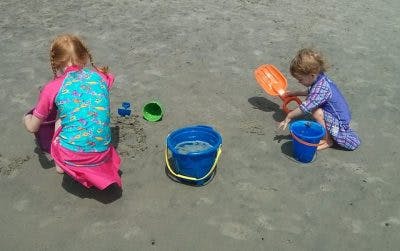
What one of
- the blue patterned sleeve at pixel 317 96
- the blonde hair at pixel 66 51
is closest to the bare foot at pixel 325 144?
the blue patterned sleeve at pixel 317 96

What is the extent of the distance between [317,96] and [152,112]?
1.43 meters

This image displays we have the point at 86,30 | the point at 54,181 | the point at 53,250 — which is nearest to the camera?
the point at 53,250

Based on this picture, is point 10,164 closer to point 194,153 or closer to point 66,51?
point 66,51

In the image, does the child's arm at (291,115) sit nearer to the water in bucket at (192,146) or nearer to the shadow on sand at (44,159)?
the water in bucket at (192,146)

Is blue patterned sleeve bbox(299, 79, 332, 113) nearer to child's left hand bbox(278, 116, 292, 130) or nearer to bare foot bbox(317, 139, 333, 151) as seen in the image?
child's left hand bbox(278, 116, 292, 130)

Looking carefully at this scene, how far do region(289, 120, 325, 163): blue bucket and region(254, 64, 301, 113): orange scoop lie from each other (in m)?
0.62

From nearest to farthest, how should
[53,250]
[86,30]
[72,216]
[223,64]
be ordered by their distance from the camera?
[53,250] < [72,216] < [223,64] < [86,30]

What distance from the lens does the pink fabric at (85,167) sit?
3.01m

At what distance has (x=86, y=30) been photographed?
5875mm

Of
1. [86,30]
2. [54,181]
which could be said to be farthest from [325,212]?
[86,30]

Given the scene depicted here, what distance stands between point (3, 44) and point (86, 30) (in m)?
1.01

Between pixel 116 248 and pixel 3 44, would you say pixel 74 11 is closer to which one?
pixel 3 44

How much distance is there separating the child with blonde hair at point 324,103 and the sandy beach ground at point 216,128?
147 mm

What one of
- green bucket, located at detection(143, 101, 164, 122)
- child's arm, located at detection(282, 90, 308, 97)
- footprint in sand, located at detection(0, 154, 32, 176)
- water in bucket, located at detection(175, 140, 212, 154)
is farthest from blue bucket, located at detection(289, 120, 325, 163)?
footprint in sand, located at detection(0, 154, 32, 176)
